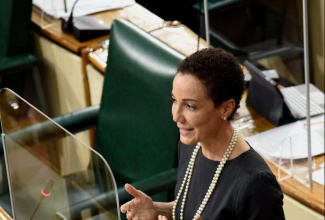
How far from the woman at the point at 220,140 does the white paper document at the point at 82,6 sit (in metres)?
2.15

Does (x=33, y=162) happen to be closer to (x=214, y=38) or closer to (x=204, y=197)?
(x=204, y=197)

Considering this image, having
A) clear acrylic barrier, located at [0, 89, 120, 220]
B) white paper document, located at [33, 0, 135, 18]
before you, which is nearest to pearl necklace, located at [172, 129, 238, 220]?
clear acrylic barrier, located at [0, 89, 120, 220]

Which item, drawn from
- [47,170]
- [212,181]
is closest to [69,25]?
[47,170]

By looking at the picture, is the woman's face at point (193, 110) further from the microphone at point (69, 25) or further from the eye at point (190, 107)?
the microphone at point (69, 25)

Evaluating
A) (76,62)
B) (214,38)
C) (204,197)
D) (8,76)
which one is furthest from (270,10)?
(204,197)

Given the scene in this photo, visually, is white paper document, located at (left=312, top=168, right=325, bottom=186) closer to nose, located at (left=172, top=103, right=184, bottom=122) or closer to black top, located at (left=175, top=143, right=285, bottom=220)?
black top, located at (left=175, top=143, right=285, bottom=220)

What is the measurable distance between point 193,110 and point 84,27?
2.01 meters

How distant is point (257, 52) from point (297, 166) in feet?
3.16

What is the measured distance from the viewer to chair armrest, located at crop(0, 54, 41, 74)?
12.6 feet

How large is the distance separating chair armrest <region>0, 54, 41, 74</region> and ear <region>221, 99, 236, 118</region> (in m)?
2.14

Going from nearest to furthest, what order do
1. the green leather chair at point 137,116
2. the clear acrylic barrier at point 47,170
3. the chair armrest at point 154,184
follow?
the clear acrylic barrier at point 47,170 < the chair armrest at point 154,184 < the green leather chair at point 137,116

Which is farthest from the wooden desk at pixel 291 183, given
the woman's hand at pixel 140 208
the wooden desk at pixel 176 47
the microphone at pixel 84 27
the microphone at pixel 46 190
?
the microphone at pixel 46 190

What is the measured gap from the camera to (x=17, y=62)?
3859 mm

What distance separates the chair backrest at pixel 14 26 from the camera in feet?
12.5
